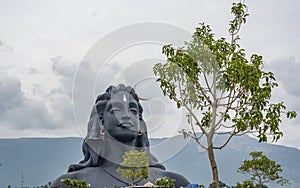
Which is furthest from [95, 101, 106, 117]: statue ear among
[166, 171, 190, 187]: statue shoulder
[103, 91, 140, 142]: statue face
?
[166, 171, 190, 187]: statue shoulder

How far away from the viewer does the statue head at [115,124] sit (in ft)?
99.6

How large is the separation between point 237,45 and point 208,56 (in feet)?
4.02

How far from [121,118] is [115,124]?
56 centimetres

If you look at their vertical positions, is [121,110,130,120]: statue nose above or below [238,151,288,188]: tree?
above

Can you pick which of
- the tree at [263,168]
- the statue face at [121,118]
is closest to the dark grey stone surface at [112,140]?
the statue face at [121,118]

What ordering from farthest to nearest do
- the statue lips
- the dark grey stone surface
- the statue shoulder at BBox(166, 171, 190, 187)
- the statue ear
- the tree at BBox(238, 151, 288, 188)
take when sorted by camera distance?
the statue ear, the statue shoulder at BBox(166, 171, 190, 187), the statue lips, the dark grey stone surface, the tree at BBox(238, 151, 288, 188)

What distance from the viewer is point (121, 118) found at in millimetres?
30281

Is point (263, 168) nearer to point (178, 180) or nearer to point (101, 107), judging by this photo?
point (178, 180)

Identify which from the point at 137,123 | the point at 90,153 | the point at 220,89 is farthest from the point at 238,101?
the point at 90,153

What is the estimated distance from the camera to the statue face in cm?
3027

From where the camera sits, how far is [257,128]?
13.8 m

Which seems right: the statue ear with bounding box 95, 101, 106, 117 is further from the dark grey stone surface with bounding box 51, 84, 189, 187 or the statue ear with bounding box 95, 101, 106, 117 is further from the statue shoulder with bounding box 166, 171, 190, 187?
the statue shoulder with bounding box 166, 171, 190, 187

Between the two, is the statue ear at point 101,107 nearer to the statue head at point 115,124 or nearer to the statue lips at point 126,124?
the statue head at point 115,124

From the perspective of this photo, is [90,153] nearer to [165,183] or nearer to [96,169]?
[96,169]
